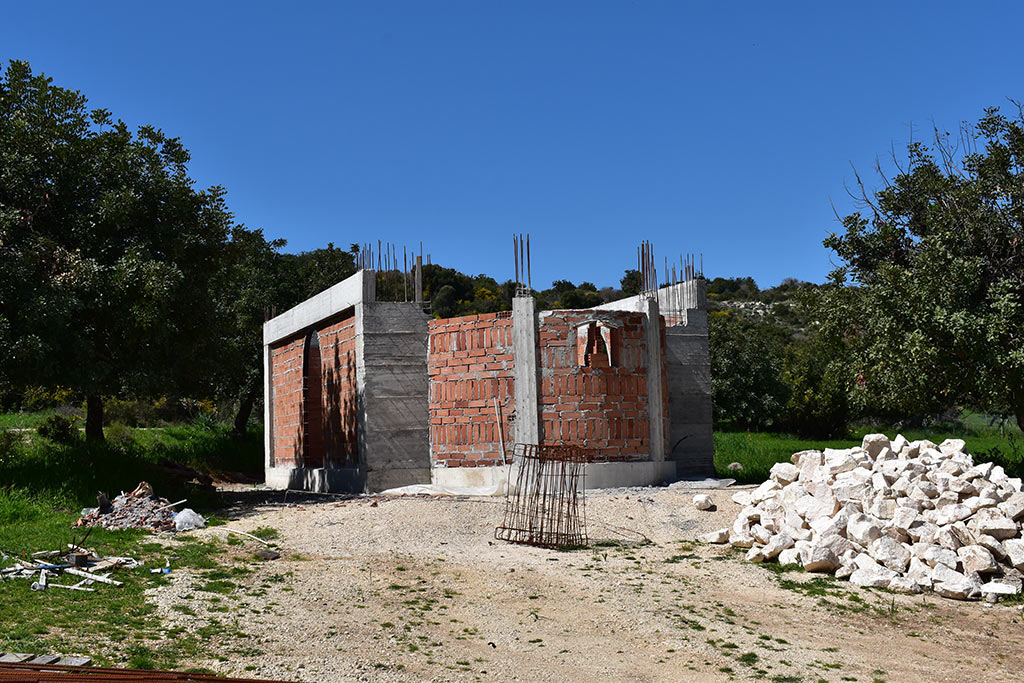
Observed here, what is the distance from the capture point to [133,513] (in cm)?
1228

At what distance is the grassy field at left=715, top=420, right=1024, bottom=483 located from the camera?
18.7m

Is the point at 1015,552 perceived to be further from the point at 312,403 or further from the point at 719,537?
the point at 312,403

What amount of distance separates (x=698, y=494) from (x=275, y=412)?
39.2 ft

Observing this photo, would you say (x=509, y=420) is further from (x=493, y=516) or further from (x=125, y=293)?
(x=125, y=293)

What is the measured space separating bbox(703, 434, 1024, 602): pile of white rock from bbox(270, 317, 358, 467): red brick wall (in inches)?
328

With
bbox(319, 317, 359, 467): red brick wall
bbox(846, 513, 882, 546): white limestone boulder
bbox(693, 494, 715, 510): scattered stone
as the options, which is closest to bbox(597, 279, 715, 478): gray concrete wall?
bbox(693, 494, 715, 510): scattered stone

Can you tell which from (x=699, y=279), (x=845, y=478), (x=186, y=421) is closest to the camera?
(x=845, y=478)

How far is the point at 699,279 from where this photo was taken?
62.3ft

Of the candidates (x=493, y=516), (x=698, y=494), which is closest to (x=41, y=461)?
(x=493, y=516)

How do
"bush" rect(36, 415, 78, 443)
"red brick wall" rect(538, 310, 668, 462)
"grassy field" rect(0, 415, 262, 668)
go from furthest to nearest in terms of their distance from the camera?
"bush" rect(36, 415, 78, 443)
"red brick wall" rect(538, 310, 668, 462)
"grassy field" rect(0, 415, 262, 668)

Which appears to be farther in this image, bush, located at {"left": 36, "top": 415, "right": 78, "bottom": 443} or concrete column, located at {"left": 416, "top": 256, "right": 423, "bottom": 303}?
bush, located at {"left": 36, "top": 415, "right": 78, "bottom": 443}

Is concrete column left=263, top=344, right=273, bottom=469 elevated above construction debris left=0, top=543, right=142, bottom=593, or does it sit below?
above

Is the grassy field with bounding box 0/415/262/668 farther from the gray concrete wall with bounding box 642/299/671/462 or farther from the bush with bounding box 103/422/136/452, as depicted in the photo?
the gray concrete wall with bounding box 642/299/671/462

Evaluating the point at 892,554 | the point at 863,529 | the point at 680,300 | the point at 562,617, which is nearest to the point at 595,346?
the point at 680,300
